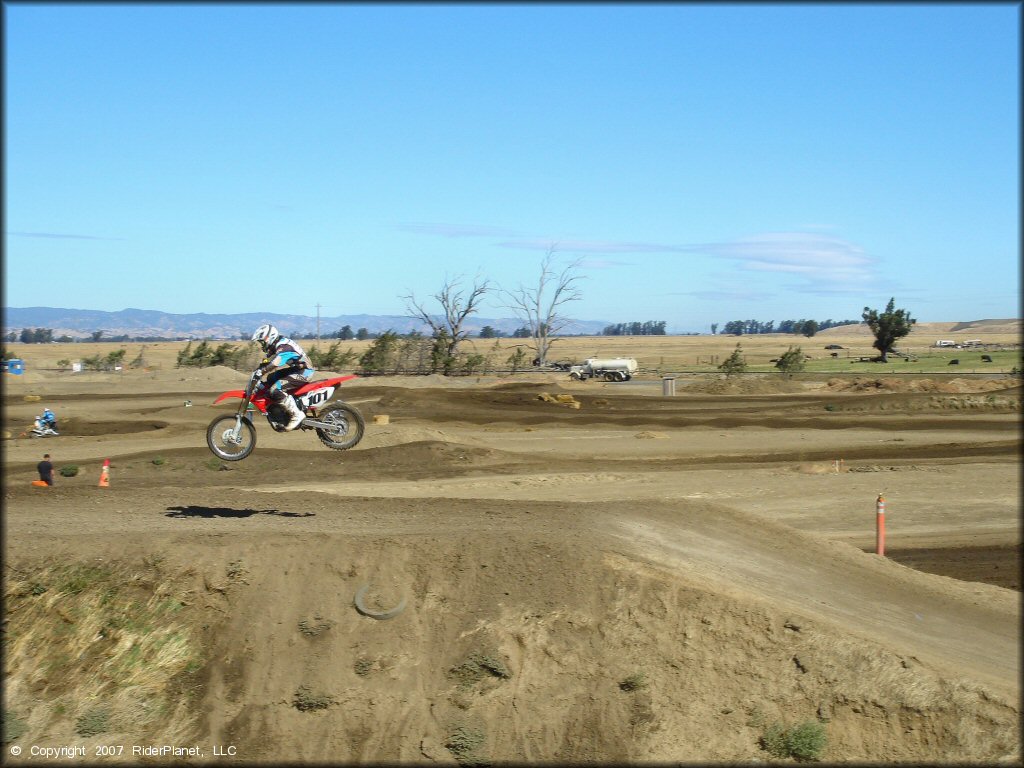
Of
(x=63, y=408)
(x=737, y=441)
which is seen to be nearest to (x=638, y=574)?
(x=737, y=441)

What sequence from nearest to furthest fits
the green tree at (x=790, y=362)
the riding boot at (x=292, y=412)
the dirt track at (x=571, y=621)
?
1. the dirt track at (x=571, y=621)
2. the riding boot at (x=292, y=412)
3. the green tree at (x=790, y=362)

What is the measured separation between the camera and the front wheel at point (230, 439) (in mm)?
15781

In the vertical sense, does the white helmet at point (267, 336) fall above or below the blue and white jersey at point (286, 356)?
above

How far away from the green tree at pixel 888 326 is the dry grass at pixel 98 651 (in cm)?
9112

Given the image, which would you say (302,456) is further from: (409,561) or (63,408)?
(63,408)

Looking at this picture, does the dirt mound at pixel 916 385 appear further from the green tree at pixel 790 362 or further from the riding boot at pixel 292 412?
the riding boot at pixel 292 412

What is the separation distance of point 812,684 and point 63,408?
46741 millimetres

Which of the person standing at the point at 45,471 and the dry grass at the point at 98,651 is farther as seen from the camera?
the person standing at the point at 45,471

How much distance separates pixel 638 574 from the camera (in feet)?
45.1

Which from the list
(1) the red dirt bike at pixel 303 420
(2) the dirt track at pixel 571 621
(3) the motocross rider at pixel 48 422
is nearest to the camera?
(2) the dirt track at pixel 571 621

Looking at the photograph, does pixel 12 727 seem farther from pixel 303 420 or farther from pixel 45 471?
pixel 45 471

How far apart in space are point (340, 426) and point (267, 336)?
1.97 metres

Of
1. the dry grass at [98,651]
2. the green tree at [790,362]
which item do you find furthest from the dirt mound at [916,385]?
the dry grass at [98,651]

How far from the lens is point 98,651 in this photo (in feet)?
43.3
